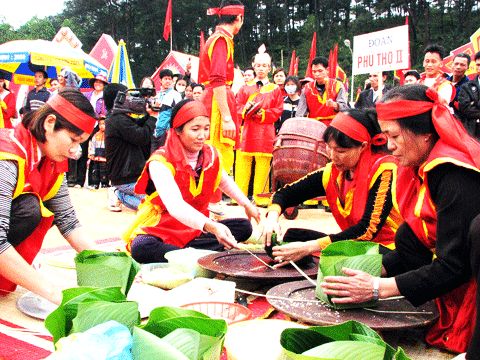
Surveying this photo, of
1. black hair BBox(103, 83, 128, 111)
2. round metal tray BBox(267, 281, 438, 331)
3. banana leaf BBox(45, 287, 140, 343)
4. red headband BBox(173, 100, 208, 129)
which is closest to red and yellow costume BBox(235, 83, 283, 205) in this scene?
black hair BBox(103, 83, 128, 111)

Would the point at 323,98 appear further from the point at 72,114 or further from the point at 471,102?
the point at 72,114

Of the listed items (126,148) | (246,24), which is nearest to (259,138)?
(126,148)

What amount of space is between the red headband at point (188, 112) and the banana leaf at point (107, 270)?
1.14 meters

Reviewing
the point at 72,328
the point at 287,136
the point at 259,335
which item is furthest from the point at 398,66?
the point at 72,328

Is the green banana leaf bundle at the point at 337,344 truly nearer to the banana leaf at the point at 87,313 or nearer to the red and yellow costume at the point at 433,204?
the banana leaf at the point at 87,313

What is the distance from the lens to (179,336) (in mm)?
1088

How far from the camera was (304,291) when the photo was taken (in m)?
2.03

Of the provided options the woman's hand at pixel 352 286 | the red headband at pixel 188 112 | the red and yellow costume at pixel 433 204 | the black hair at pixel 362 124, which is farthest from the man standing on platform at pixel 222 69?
the woman's hand at pixel 352 286

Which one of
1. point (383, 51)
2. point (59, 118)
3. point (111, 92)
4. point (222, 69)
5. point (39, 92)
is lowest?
point (59, 118)

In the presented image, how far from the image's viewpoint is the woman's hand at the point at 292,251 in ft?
7.52

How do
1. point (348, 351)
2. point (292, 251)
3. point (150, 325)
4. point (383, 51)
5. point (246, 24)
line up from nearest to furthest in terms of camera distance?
point (348, 351)
point (150, 325)
point (292, 251)
point (383, 51)
point (246, 24)

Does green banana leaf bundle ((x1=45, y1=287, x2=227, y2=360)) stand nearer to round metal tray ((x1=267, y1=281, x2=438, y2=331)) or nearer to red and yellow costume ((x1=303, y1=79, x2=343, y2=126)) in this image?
round metal tray ((x1=267, y1=281, x2=438, y2=331))

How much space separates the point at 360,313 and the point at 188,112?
1460 millimetres

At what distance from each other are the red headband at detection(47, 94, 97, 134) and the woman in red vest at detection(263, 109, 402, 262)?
90cm
